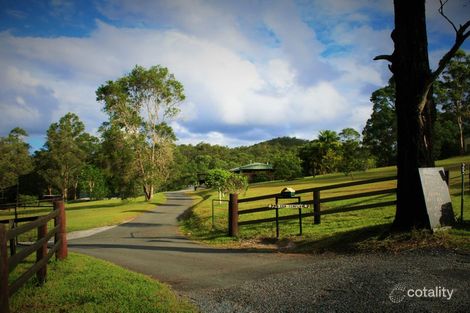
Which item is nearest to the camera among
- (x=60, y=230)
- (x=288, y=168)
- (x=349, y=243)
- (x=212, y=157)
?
(x=60, y=230)

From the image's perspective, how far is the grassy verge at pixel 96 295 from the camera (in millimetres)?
4930

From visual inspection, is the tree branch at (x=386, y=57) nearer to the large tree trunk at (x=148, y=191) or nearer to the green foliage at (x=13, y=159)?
the large tree trunk at (x=148, y=191)

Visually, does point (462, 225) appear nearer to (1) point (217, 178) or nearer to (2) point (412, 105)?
(2) point (412, 105)

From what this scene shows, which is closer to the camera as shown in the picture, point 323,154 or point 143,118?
point 143,118

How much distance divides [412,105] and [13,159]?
71787mm

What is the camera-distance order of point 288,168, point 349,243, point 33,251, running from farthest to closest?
point 288,168 < point 349,243 < point 33,251

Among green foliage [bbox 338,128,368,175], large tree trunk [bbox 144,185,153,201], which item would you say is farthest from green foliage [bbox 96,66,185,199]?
green foliage [bbox 338,128,368,175]

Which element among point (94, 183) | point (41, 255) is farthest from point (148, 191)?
point (41, 255)

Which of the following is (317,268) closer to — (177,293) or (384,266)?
(384,266)

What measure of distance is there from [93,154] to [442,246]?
3161 inches

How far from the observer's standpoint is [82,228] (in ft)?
65.1

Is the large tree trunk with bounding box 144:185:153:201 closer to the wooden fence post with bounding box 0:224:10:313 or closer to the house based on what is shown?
the wooden fence post with bounding box 0:224:10:313

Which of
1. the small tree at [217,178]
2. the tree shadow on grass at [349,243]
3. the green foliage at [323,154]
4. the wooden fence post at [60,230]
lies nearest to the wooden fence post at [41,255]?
the wooden fence post at [60,230]

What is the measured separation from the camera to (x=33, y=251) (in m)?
5.55
